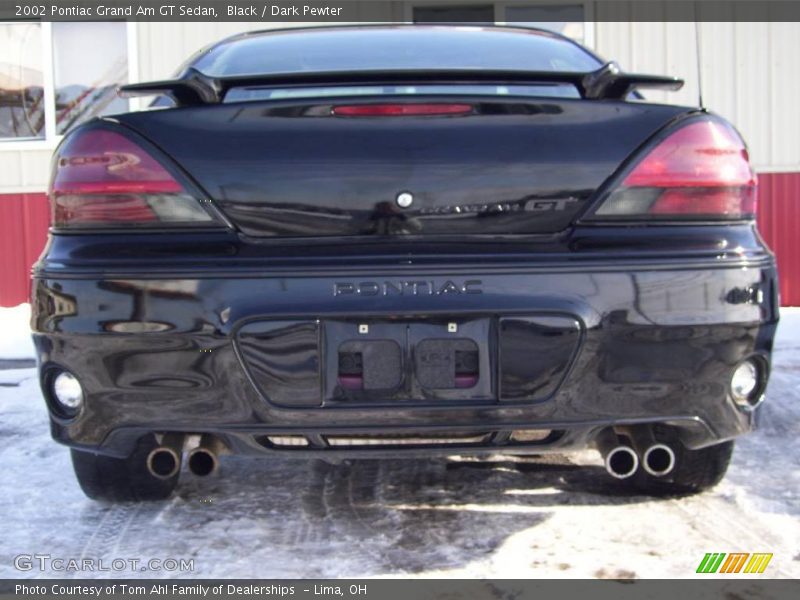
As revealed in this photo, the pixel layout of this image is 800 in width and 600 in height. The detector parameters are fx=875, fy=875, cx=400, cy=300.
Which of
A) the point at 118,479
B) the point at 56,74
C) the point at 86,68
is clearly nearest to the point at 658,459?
the point at 118,479

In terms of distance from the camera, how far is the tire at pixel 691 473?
2.68 meters

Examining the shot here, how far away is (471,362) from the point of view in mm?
2061

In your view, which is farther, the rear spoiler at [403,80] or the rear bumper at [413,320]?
the rear spoiler at [403,80]

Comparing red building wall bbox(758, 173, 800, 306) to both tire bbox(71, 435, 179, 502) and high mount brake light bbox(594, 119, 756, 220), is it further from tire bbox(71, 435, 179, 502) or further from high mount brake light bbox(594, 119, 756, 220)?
tire bbox(71, 435, 179, 502)

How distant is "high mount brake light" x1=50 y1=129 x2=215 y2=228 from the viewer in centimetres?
214

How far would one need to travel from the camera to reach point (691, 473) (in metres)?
2.72

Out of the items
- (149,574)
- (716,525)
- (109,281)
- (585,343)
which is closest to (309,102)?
(109,281)

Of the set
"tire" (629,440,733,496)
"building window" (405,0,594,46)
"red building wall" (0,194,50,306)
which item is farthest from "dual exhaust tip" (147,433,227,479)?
"building window" (405,0,594,46)

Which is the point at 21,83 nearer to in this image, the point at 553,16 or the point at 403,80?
the point at 553,16

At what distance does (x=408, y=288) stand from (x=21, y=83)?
741 centimetres

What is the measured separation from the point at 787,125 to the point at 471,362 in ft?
22.4

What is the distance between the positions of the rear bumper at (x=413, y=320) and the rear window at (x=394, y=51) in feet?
2.71

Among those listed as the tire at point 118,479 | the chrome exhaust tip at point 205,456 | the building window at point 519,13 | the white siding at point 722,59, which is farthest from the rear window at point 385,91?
the building window at point 519,13

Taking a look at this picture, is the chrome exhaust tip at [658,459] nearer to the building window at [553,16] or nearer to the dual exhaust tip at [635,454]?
the dual exhaust tip at [635,454]
